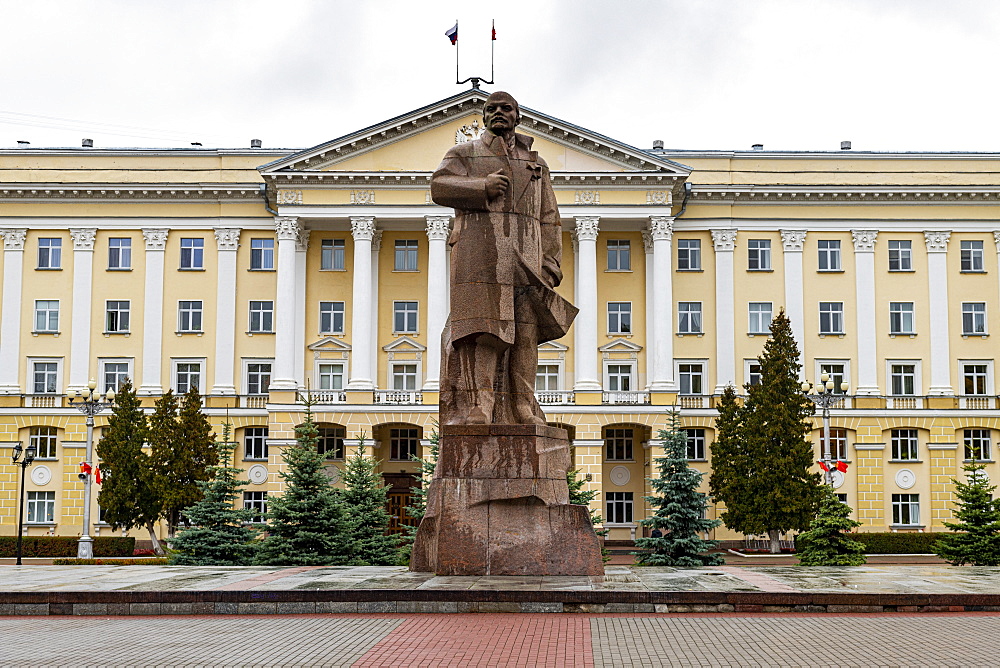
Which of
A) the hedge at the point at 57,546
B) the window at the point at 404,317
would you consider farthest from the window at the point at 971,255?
the hedge at the point at 57,546

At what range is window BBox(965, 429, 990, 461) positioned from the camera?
5609 cm

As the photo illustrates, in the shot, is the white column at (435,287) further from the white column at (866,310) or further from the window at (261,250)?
the white column at (866,310)

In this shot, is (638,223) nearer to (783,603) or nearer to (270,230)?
(270,230)

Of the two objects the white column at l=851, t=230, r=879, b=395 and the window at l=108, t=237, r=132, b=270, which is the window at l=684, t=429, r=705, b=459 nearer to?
the white column at l=851, t=230, r=879, b=395

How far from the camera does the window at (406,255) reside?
58.5m

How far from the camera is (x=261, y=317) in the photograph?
5794 cm

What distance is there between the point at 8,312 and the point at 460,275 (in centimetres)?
4936

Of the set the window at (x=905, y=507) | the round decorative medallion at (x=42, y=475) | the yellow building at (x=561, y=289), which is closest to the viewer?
the yellow building at (x=561, y=289)

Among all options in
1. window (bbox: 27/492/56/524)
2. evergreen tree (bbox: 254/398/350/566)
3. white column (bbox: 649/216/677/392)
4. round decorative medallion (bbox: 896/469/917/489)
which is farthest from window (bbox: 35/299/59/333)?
round decorative medallion (bbox: 896/469/917/489)

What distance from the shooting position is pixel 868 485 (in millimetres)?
55594

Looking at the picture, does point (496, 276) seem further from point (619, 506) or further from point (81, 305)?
point (81, 305)

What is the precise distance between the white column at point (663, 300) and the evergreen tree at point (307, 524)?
33679mm

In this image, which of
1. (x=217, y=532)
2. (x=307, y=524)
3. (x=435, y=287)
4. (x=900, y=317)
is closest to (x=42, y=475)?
(x=435, y=287)

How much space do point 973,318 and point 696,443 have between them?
15571 mm
